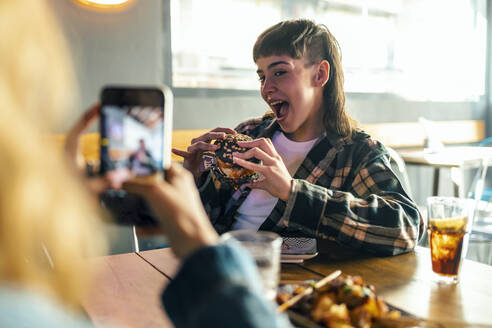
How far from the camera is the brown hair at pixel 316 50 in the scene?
1613 millimetres

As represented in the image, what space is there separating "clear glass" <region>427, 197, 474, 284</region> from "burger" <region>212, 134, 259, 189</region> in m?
0.46

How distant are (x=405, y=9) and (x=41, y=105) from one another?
429 cm

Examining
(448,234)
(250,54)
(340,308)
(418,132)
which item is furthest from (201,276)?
(418,132)

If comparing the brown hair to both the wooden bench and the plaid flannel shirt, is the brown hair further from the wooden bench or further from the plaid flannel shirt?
the wooden bench

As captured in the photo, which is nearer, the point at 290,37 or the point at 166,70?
the point at 290,37

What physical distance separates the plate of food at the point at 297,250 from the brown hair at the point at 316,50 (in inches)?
22.9

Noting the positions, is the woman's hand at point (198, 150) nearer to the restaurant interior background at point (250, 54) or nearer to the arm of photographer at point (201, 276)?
the restaurant interior background at point (250, 54)

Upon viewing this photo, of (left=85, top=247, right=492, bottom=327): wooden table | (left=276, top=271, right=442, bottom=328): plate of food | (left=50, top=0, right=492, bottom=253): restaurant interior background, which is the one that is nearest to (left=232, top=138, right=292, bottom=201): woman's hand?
(left=85, top=247, right=492, bottom=327): wooden table

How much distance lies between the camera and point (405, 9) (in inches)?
163

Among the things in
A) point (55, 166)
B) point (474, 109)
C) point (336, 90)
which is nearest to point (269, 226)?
point (336, 90)

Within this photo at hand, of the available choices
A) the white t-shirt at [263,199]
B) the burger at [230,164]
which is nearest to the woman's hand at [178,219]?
the burger at [230,164]

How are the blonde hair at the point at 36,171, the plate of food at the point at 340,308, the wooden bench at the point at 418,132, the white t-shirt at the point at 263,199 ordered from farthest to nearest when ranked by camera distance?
1. the wooden bench at the point at 418,132
2. the white t-shirt at the point at 263,199
3. the plate of food at the point at 340,308
4. the blonde hair at the point at 36,171

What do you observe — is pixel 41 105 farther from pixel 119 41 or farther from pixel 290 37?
pixel 119 41

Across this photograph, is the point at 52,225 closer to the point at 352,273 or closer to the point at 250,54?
the point at 352,273
